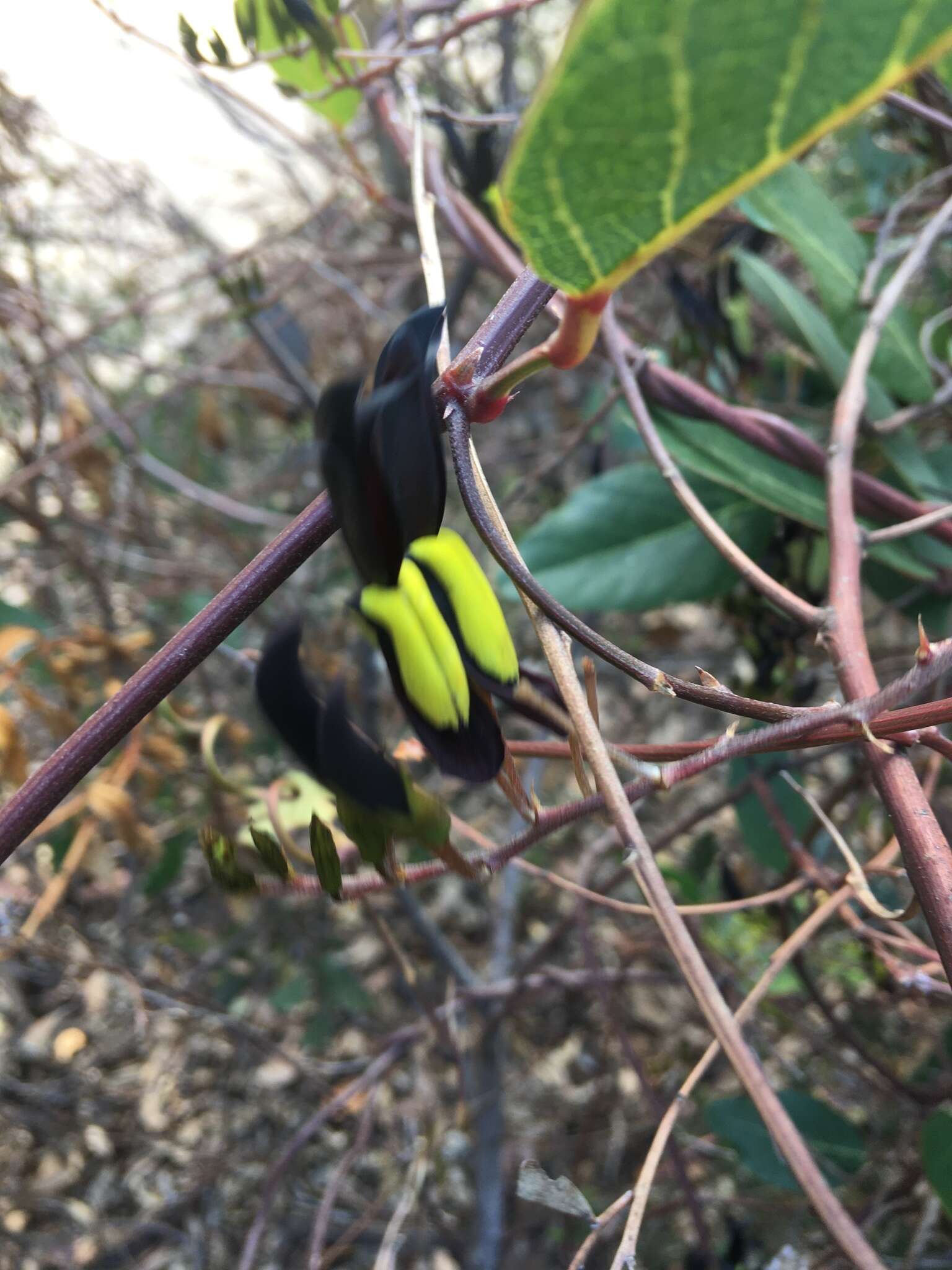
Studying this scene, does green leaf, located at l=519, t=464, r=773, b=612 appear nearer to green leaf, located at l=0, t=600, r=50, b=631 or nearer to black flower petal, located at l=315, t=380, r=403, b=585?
black flower petal, located at l=315, t=380, r=403, b=585

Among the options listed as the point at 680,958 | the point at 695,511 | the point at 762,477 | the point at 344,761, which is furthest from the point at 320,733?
the point at 762,477

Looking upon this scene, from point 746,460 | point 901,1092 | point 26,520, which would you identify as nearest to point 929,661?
point 746,460

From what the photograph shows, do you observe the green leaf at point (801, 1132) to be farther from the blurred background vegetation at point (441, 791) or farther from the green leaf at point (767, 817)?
the green leaf at point (767, 817)

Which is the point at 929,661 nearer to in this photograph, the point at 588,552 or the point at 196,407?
the point at 588,552

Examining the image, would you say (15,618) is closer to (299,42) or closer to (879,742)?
(299,42)

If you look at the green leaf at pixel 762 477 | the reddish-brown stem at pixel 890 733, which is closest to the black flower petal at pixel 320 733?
the reddish-brown stem at pixel 890 733
